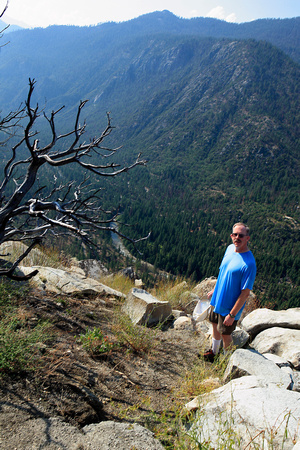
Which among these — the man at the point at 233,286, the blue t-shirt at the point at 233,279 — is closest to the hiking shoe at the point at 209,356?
the man at the point at 233,286

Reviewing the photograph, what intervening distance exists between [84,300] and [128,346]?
1.57m

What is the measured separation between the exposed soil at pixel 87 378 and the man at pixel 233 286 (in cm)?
59

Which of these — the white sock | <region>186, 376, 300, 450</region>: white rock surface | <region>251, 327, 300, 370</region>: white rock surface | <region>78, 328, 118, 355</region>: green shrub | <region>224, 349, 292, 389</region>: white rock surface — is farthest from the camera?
<region>251, 327, 300, 370</region>: white rock surface

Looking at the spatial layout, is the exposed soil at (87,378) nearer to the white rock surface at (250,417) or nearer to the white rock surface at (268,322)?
the white rock surface at (250,417)

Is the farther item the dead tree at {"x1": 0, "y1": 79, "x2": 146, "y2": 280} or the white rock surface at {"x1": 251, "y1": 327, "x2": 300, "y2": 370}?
the white rock surface at {"x1": 251, "y1": 327, "x2": 300, "y2": 370}

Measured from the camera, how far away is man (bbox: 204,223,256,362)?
323 centimetres

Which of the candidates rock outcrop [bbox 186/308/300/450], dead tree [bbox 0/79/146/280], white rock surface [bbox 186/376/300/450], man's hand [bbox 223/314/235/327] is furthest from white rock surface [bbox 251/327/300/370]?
dead tree [bbox 0/79/146/280]

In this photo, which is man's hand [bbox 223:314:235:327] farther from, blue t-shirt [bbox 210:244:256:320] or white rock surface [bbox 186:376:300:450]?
white rock surface [bbox 186:376:300:450]

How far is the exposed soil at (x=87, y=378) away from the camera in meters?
2.16

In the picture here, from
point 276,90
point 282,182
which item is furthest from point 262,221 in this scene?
point 276,90

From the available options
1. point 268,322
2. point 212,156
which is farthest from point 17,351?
point 212,156

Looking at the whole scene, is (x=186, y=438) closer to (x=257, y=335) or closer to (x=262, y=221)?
(x=257, y=335)

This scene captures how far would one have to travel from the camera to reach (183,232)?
57312 millimetres

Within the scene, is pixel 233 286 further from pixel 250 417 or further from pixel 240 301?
pixel 250 417
